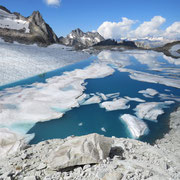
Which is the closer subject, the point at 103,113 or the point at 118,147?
the point at 118,147

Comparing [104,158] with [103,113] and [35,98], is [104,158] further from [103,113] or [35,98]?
[35,98]

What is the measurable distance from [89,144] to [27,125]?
4.13 meters

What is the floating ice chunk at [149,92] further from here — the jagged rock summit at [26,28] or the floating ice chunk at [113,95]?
the jagged rock summit at [26,28]

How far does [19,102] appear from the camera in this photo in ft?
29.7

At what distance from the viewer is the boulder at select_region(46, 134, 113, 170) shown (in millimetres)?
3283

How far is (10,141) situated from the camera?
5.53m

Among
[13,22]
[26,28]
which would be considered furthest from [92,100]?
[13,22]

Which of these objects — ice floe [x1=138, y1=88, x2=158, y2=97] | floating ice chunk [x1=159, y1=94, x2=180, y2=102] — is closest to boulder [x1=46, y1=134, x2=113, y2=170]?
floating ice chunk [x1=159, y1=94, x2=180, y2=102]

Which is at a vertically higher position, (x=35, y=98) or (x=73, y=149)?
(x=73, y=149)

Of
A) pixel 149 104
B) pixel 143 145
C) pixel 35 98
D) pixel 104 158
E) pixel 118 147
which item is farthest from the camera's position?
pixel 35 98

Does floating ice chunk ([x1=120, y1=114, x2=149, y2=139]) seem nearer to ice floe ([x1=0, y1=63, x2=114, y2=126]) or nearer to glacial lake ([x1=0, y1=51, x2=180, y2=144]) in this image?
glacial lake ([x1=0, y1=51, x2=180, y2=144])

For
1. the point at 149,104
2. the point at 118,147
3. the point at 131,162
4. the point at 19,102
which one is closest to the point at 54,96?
the point at 19,102

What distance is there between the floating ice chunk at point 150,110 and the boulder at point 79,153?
4312mm

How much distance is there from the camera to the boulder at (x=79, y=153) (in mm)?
3283
